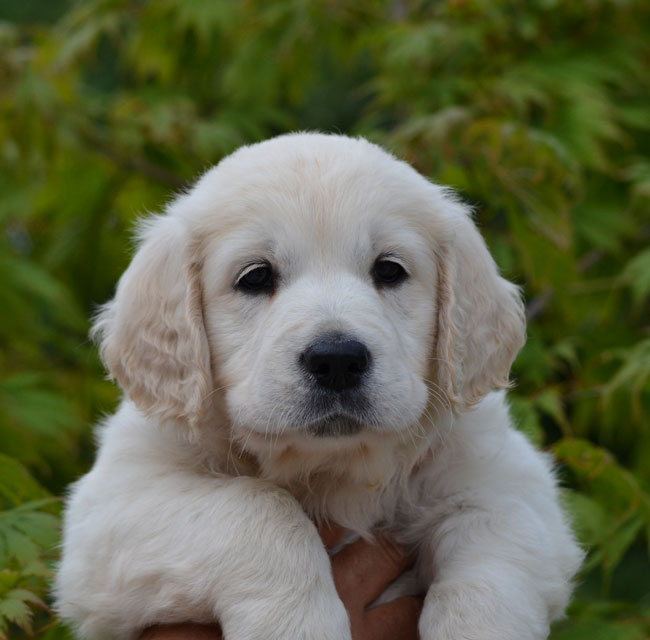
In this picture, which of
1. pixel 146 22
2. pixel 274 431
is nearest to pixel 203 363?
pixel 274 431

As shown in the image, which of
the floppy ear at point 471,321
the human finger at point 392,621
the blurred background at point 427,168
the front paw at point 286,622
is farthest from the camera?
the blurred background at point 427,168

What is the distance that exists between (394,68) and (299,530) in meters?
3.26

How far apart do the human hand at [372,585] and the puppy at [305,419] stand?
0.26ft

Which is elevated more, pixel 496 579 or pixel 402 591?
pixel 496 579

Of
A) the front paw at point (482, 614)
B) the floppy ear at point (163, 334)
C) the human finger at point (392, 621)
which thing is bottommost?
the human finger at point (392, 621)

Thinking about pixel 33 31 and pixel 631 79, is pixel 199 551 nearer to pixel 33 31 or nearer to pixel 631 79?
pixel 631 79

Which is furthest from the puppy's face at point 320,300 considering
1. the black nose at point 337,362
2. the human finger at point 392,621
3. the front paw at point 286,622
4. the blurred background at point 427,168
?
the blurred background at point 427,168

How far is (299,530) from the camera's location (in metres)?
3.18

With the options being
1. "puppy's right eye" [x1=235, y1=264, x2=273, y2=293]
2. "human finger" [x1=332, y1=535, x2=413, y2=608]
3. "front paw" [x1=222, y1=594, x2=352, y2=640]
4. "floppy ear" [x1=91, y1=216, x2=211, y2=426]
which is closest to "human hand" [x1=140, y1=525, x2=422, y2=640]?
"human finger" [x1=332, y1=535, x2=413, y2=608]

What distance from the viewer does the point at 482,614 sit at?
3.08 meters

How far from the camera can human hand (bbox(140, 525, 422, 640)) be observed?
3398 mm

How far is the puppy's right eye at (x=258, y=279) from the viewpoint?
3.40m

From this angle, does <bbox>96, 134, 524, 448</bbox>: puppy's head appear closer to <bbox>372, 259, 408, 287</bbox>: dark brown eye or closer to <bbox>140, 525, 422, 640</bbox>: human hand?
<bbox>372, 259, 408, 287</bbox>: dark brown eye

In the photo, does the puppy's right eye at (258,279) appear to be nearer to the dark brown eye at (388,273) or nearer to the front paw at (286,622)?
the dark brown eye at (388,273)
